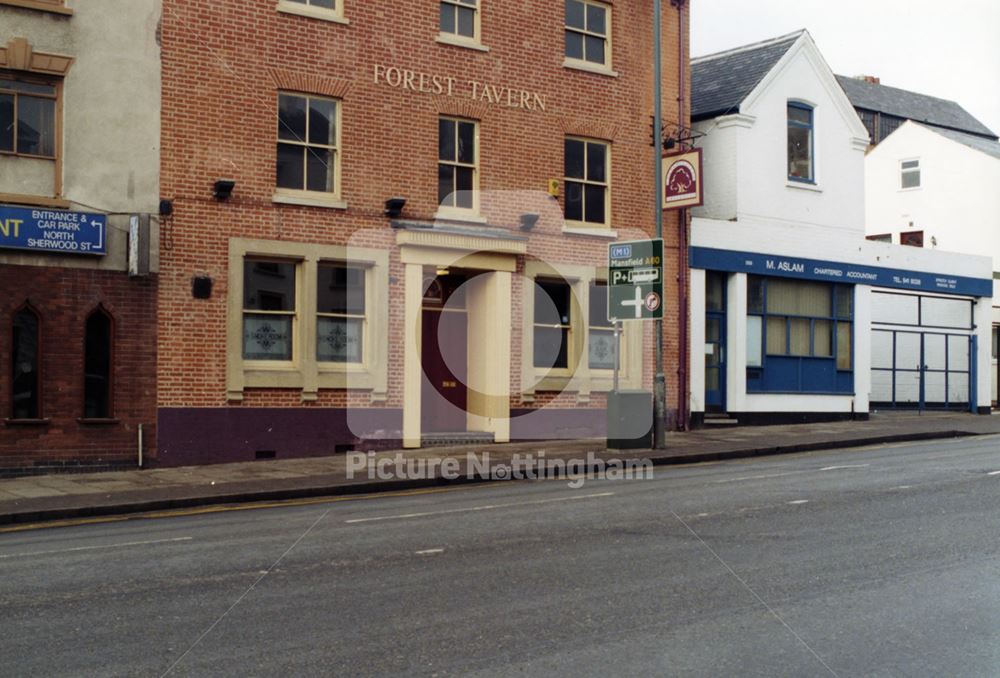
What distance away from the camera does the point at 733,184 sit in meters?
27.8

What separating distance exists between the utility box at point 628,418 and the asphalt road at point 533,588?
6943mm

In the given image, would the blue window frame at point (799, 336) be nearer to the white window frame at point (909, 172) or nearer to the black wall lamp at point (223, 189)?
the black wall lamp at point (223, 189)

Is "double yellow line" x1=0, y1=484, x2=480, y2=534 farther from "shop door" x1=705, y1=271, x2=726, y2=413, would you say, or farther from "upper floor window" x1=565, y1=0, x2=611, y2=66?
"shop door" x1=705, y1=271, x2=726, y2=413

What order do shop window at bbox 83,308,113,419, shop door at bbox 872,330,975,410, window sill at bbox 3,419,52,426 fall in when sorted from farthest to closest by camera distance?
1. shop door at bbox 872,330,975,410
2. shop window at bbox 83,308,113,419
3. window sill at bbox 3,419,52,426

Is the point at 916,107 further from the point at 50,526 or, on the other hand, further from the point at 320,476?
the point at 50,526

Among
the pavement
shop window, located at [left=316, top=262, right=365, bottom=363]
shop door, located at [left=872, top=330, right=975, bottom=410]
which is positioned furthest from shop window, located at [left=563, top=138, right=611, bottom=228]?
shop door, located at [left=872, top=330, right=975, bottom=410]

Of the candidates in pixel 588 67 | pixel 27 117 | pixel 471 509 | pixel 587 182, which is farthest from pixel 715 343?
pixel 27 117

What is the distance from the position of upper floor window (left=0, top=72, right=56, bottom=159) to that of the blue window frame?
1624cm

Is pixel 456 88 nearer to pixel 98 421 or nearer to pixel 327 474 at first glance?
pixel 327 474

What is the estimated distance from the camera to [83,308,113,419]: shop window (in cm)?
1920

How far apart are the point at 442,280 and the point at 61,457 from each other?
318 inches

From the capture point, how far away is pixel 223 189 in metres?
20.1

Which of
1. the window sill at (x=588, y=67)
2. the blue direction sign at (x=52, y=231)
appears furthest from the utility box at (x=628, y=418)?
the blue direction sign at (x=52, y=231)

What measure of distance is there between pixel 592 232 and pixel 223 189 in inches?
319
